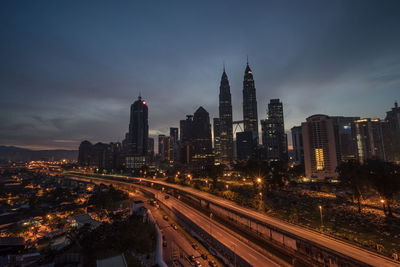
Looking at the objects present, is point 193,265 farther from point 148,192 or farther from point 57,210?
point 57,210

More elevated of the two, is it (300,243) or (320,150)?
(320,150)

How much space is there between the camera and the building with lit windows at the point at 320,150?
136750 mm

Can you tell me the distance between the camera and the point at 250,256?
Answer: 31828 mm

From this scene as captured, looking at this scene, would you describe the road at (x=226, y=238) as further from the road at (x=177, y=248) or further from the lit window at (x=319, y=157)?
the lit window at (x=319, y=157)

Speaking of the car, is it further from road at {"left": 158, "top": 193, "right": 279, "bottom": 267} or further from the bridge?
the bridge

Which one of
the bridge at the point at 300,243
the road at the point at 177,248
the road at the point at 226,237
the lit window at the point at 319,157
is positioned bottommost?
the road at the point at 177,248

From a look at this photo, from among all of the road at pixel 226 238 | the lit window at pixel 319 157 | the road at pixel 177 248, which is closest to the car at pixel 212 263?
the road at pixel 177 248

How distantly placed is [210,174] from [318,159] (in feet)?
331

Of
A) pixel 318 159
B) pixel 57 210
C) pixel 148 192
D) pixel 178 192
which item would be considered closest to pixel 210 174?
pixel 178 192

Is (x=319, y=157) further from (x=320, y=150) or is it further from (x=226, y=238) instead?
(x=226, y=238)

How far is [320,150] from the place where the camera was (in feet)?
462

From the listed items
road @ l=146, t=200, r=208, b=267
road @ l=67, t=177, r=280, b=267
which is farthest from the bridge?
road @ l=146, t=200, r=208, b=267

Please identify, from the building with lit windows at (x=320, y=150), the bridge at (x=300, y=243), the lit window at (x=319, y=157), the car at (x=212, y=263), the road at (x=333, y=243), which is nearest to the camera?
the road at (x=333, y=243)

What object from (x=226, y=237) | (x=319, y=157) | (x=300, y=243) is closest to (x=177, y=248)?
(x=226, y=237)
